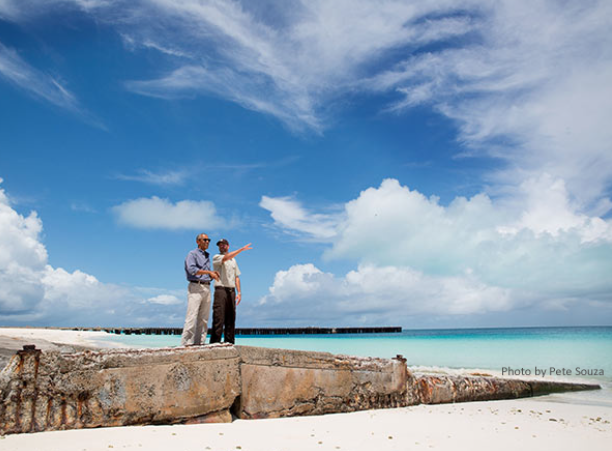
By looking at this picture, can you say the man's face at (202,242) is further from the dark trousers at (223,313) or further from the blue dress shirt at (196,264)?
the dark trousers at (223,313)

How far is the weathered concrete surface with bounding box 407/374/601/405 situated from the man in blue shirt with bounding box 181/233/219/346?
321cm

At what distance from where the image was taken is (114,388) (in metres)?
4.26

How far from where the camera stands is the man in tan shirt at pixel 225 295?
19.1 ft

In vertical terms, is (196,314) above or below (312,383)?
above

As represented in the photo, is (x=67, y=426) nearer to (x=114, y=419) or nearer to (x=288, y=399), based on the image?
(x=114, y=419)

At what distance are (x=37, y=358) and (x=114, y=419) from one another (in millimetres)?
914

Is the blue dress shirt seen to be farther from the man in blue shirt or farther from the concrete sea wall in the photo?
the concrete sea wall

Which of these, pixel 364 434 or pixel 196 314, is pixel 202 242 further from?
pixel 364 434

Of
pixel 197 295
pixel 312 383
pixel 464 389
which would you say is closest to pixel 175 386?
pixel 197 295

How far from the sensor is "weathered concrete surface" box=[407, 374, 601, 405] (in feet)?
22.1

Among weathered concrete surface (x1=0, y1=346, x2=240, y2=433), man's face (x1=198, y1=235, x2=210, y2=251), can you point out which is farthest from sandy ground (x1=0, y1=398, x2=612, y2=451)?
man's face (x1=198, y1=235, x2=210, y2=251)

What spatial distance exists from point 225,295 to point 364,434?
8.27 feet

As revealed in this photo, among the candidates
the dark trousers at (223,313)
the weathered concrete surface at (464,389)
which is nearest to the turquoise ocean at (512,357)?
the weathered concrete surface at (464,389)

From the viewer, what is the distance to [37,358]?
4102 mm
